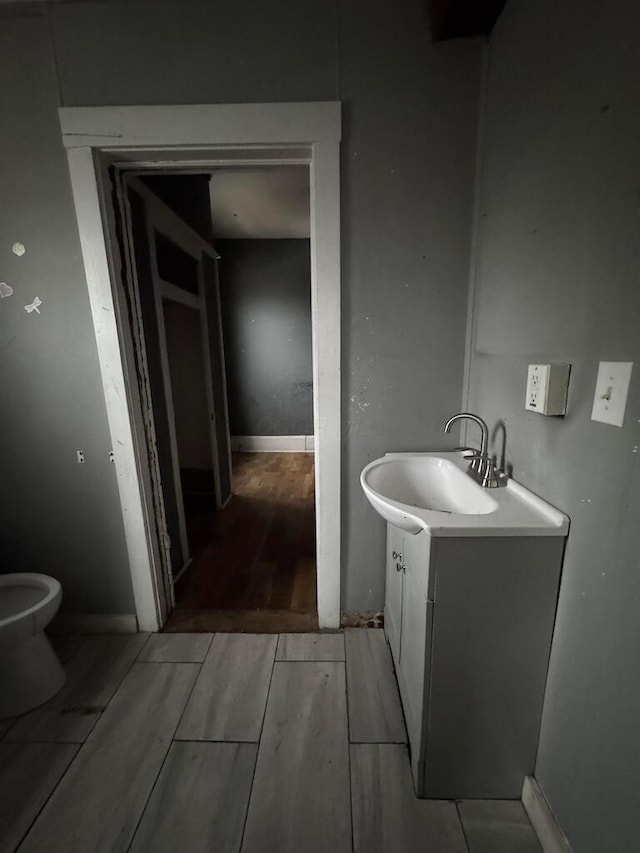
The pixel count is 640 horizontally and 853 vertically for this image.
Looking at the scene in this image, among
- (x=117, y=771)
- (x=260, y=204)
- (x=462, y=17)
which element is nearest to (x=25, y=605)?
(x=117, y=771)

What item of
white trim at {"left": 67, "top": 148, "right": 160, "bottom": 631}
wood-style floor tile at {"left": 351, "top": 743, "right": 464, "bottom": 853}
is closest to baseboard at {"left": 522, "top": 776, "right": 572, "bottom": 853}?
wood-style floor tile at {"left": 351, "top": 743, "right": 464, "bottom": 853}

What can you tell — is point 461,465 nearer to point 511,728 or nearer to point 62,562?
point 511,728

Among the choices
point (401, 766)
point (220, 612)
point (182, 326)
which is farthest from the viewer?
point (182, 326)

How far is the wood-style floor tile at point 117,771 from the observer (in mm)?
912

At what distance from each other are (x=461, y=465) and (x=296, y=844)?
4.00 ft

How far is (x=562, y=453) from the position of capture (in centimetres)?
83

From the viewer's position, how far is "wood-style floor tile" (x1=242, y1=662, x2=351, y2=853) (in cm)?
91

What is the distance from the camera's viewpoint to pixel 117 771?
1054 mm

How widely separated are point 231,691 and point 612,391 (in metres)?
1.61

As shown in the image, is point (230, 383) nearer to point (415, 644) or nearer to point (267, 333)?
point (267, 333)

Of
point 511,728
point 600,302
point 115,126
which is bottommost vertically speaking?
point 511,728

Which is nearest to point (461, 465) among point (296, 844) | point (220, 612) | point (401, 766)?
point (401, 766)

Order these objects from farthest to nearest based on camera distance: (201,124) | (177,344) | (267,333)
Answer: (267,333), (177,344), (201,124)

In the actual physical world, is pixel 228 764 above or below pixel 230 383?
below
